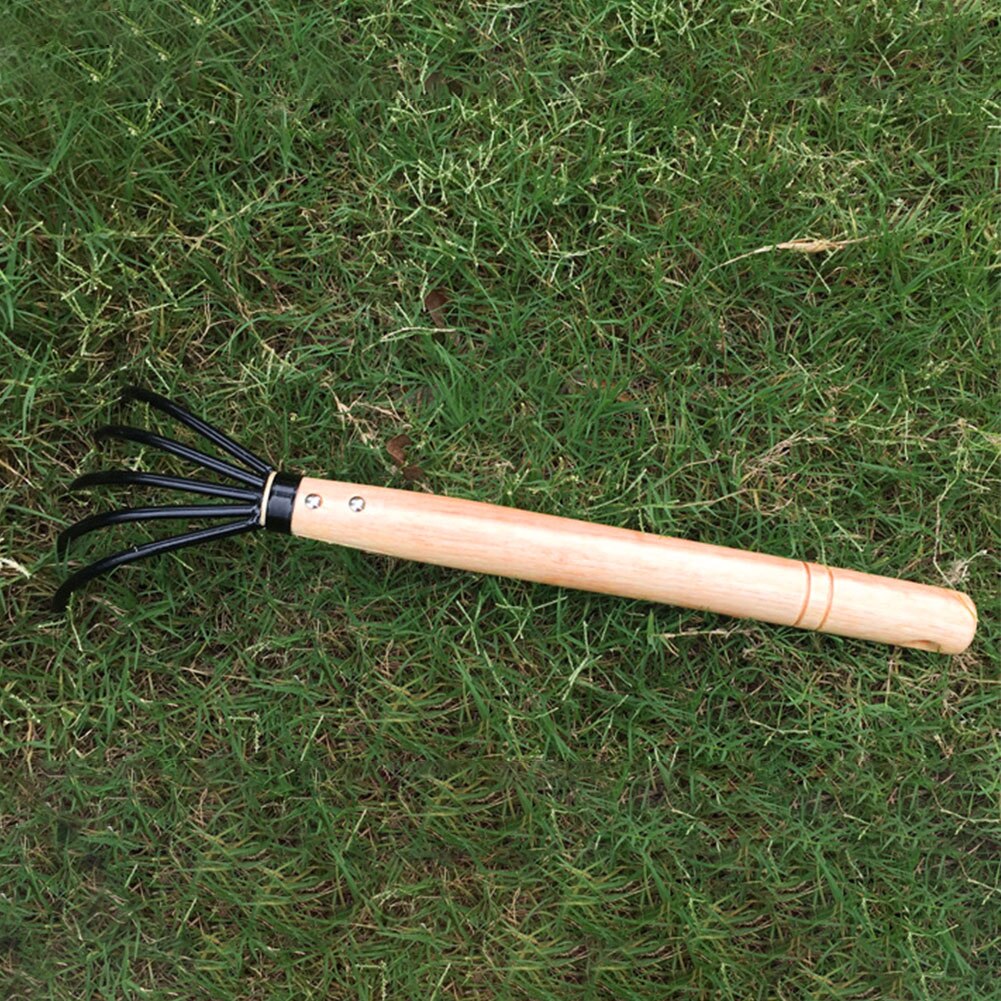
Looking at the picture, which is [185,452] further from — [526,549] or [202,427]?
Answer: [526,549]

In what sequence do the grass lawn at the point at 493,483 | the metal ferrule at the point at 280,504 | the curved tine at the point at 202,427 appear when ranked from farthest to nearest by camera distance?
the grass lawn at the point at 493,483 < the curved tine at the point at 202,427 < the metal ferrule at the point at 280,504

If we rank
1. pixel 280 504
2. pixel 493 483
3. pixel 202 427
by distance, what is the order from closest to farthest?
pixel 280 504 → pixel 202 427 → pixel 493 483

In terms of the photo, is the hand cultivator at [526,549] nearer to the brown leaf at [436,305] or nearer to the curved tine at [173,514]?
the curved tine at [173,514]

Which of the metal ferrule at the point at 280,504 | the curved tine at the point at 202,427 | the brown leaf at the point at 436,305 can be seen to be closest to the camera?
the metal ferrule at the point at 280,504

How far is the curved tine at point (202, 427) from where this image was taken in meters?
1.93

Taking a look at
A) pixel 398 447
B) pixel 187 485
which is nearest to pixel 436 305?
pixel 398 447

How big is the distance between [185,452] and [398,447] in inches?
19.8

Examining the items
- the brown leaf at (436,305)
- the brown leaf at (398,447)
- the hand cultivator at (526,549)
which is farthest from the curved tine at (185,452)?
the brown leaf at (436,305)

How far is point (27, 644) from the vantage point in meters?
2.13

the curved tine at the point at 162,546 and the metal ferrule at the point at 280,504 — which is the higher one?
the metal ferrule at the point at 280,504

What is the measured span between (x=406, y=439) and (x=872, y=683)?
1275mm

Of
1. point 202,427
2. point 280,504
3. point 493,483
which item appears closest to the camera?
point 280,504

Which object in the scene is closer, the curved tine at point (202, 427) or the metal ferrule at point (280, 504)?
the metal ferrule at point (280, 504)

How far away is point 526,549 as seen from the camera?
6.04ft
